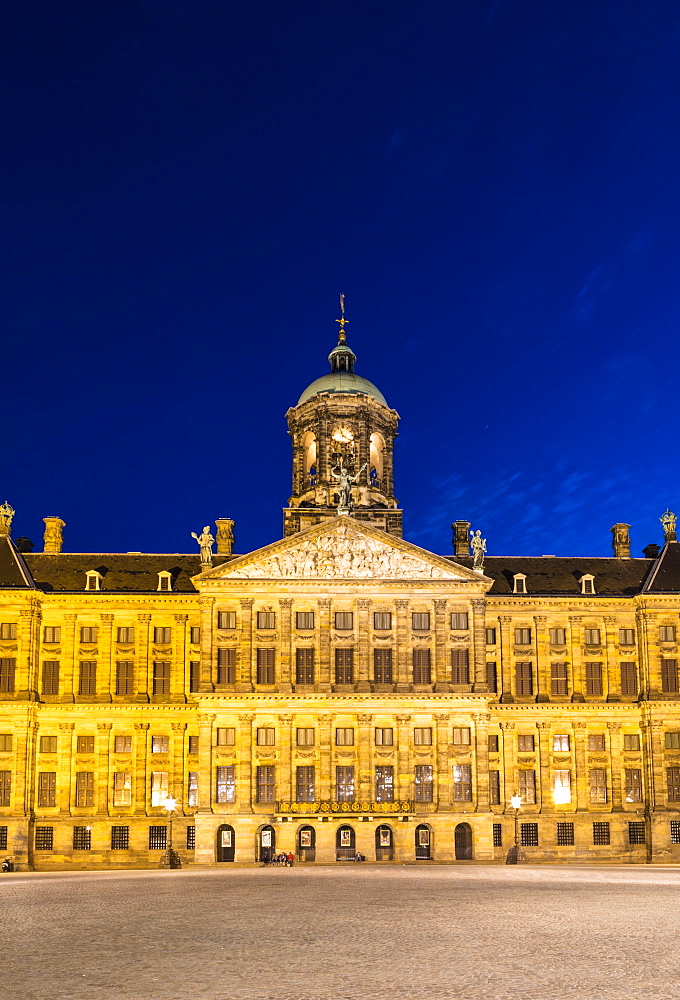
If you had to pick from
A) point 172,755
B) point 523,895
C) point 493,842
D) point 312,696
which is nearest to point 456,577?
point 312,696

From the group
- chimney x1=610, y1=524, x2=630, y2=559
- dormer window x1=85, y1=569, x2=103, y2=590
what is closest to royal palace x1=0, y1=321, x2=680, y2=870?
dormer window x1=85, y1=569, x2=103, y2=590

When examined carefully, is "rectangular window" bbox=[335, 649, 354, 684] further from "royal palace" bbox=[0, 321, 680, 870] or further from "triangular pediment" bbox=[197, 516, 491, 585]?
"triangular pediment" bbox=[197, 516, 491, 585]

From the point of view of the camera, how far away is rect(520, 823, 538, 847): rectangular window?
70.2m

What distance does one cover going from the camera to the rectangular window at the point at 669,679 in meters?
72.5

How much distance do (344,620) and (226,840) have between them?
13.6m

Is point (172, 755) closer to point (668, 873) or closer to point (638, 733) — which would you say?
point (638, 733)

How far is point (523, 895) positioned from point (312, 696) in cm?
3392

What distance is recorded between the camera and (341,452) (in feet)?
257

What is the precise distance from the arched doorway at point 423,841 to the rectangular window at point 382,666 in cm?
812

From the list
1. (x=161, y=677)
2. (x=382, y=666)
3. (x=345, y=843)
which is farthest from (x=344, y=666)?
(x=161, y=677)

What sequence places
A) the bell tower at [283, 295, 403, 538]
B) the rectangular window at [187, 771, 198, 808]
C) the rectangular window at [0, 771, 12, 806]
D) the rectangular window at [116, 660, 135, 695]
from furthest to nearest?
1. the bell tower at [283, 295, 403, 538]
2. the rectangular window at [116, 660, 135, 695]
3. the rectangular window at [187, 771, 198, 808]
4. the rectangular window at [0, 771, 12, 806]

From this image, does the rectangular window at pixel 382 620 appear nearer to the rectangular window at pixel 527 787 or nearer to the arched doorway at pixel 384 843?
the arched doorway at pixel 384 843

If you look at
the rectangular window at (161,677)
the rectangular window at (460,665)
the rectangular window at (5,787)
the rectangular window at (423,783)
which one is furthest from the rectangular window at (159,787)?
the rectangular window at (460,665)

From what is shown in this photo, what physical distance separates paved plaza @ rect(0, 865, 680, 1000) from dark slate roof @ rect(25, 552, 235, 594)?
118 ft
